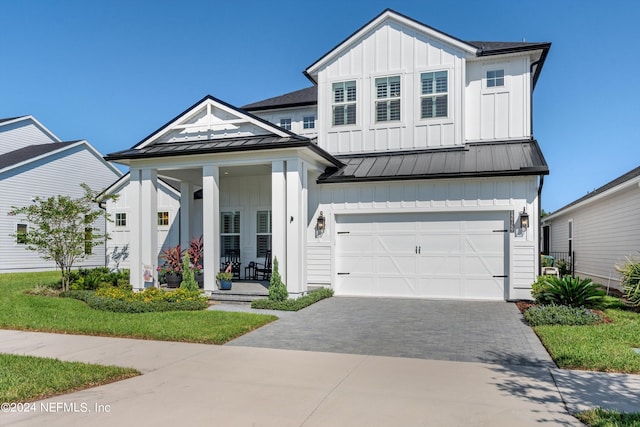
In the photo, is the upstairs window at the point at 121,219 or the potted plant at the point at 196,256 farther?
the upstairs window at the point at 121,219

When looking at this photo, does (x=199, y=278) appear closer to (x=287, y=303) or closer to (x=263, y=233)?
(x=263, y=233)

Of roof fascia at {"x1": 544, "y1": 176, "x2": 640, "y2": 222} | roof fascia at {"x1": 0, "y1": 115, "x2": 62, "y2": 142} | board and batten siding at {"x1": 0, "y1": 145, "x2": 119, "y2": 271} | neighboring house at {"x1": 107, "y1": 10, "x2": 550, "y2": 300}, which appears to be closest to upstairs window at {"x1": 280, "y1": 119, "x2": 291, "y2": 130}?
neighboring house at {"x1": 107, "y1": 10, "x2": 550, "y2": 300}

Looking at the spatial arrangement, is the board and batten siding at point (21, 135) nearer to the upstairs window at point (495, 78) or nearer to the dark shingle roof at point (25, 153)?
the dark shingle roof at point (25, 153)

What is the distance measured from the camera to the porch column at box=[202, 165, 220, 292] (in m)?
12.0

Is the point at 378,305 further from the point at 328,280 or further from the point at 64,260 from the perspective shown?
the point at 64,260

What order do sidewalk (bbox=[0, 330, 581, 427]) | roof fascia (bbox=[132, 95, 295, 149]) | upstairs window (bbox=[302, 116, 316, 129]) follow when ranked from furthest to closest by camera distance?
upstairs window (bbox=[302, 116, 316, 129]) → roof fascia (bbox=[132, 95, 295, 149]) → sidewalk (bbox=[0, 330, 581, 427])

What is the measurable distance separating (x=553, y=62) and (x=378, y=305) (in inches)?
376

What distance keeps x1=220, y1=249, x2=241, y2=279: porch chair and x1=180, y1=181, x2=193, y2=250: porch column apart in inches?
61.1

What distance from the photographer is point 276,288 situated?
10.8 meters

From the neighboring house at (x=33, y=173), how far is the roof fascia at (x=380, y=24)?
14507mm

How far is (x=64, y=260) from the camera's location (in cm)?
1357

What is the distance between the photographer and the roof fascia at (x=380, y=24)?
1301 centimetres

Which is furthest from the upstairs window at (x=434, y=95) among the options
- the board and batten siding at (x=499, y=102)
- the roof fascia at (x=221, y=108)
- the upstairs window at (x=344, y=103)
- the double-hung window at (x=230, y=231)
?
the double-hung window at (x=230, y=231)

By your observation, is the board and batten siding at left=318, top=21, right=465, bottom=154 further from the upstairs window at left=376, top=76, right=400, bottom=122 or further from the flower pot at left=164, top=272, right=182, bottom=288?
the flower pot at left=164, top=272, right=182, bottom=288
